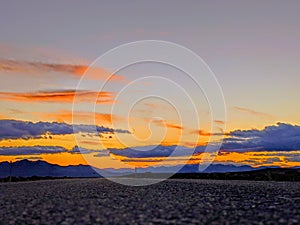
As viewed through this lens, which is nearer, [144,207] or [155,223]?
[155,223]

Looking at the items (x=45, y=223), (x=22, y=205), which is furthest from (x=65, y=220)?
(x=22, y=205)

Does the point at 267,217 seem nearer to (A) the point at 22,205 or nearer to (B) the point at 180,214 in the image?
(B) the point at 180,214

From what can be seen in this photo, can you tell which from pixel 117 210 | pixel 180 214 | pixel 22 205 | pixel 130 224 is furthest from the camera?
pixel 22 205

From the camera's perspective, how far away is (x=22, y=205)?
43125 mm

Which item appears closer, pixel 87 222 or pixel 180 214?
pixel 87 222

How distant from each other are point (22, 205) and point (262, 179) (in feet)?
267

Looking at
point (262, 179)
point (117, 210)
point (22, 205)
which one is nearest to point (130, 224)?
point (117, 210)

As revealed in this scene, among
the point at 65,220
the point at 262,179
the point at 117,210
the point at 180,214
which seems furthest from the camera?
the point at 262,179

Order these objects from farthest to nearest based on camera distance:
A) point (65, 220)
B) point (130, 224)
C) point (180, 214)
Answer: point (180, 214)
point (65, 220)
point (130, 224)

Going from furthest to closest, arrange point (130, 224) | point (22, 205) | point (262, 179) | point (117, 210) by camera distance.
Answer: point (262, 179)
point (22, 205)
point (117, 210)
point (130, 224)

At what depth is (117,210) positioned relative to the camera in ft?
121

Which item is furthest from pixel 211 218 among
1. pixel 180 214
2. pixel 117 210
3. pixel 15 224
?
pixel 15 224

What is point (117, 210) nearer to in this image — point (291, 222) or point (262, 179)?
point (291, 222)

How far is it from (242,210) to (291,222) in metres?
8.30
